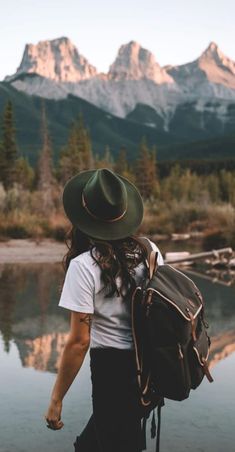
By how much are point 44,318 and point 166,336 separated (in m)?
7.31

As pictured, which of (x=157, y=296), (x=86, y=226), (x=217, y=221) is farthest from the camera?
(x=217, y=221)

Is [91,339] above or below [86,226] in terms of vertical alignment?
below

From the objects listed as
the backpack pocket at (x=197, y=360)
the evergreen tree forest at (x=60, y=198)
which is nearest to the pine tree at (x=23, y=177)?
the evergreen tree forest at (x=60, y=198)

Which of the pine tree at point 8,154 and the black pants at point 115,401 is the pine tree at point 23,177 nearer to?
the pine tree at point 8,154

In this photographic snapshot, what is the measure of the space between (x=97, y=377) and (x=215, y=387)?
3.62m

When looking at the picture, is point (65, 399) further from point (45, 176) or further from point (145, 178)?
point (145, 178)

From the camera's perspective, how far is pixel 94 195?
113 inches

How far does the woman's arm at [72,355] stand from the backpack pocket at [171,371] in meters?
0.30

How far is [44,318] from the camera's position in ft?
32.4

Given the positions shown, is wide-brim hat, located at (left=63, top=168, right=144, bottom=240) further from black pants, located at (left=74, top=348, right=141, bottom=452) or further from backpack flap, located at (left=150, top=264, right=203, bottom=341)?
black pants, located at (left=74, top=348, right=141, bottom=452)

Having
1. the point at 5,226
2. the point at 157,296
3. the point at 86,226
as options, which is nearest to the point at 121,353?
the point at 157,296

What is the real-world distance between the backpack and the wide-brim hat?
190 mm

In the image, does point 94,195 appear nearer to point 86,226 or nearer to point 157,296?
point 86,226

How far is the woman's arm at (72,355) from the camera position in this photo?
2799 millimetres
